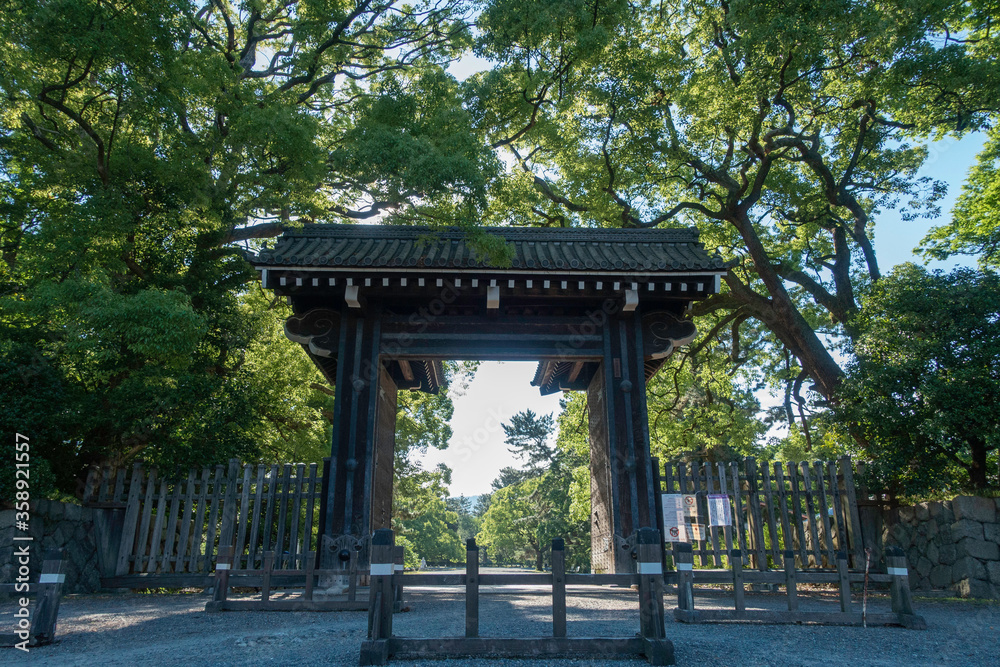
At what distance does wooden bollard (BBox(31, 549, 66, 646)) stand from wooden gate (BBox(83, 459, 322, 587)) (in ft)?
10.4

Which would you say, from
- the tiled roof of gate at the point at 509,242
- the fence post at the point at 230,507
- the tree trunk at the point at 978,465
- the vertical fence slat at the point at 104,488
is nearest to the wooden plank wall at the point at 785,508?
the tree trunk at the point at 978,465

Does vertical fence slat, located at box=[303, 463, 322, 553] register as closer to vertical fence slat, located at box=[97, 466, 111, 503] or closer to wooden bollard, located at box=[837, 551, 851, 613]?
vertical fence slat, located at box=[97, 466, 111, 503]

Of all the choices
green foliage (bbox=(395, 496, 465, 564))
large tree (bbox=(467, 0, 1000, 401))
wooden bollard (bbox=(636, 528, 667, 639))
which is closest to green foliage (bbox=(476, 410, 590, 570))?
green foliage (bbox=(395, 496, 465, 564))

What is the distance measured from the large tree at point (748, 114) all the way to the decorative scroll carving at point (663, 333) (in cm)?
187

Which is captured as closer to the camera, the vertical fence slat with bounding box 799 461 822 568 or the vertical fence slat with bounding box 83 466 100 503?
the vertical fence slat with bounding box 799 461 822 568

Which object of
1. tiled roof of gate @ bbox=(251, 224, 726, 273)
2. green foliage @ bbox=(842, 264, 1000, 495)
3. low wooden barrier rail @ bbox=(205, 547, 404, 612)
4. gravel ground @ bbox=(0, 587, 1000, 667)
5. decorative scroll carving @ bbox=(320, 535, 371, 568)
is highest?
tiled roof of gate @ bbox=(251, 224, 726, 273)

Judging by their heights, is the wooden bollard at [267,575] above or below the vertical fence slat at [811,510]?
below

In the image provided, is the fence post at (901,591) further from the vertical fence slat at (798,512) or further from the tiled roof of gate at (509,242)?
the tiled roof of gate at (509,242)

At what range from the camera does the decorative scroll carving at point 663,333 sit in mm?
9227

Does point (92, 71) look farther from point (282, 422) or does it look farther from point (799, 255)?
point (799, 255)

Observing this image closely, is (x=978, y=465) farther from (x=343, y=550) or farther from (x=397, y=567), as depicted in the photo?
(x=343, y=550)

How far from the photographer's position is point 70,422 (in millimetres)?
9242

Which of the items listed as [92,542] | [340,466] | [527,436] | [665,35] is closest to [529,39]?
[665,35]

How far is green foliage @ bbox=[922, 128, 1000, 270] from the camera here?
13438mm
